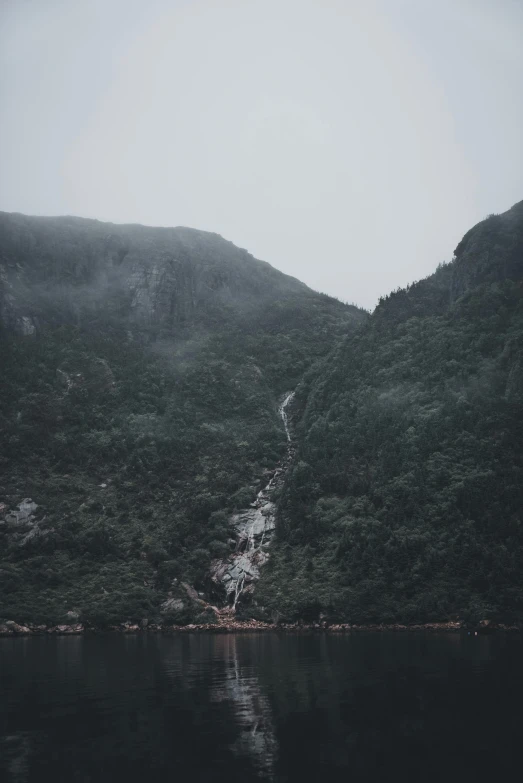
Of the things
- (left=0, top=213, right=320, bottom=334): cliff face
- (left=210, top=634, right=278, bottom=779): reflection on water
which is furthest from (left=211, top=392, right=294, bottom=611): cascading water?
(left=0, top=213, right=320, bottom=334): cliff face

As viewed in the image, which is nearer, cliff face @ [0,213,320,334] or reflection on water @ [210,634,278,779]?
reflection on water @ [210,634,278,779]

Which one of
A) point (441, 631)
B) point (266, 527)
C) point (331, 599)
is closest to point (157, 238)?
point (266, 527)

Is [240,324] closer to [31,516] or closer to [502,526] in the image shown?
[31,516]

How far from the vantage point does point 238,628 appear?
64812 mm

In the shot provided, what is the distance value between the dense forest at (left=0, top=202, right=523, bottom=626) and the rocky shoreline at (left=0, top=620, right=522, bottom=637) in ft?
3.48

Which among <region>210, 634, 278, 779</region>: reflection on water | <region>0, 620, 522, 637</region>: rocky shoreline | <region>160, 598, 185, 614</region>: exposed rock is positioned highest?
<region>210, 634, 278, 779</region>: reflection on water

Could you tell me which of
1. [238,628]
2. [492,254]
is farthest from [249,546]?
[492,254]

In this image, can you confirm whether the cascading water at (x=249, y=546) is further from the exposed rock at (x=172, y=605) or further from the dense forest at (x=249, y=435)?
the exposed rock at (x=172, y=605)

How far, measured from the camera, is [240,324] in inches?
5738

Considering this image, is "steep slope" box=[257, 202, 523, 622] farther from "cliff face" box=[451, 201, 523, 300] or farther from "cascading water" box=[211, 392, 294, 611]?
"cascading water" box=[211, 392, 294, 611]

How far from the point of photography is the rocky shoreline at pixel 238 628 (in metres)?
54.6

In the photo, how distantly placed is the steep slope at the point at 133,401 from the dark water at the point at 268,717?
3500 centimetres

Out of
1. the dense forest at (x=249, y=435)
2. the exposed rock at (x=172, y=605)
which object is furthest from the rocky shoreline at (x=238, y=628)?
the exposed rock at (x=172, y=605)

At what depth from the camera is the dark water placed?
662 inches
